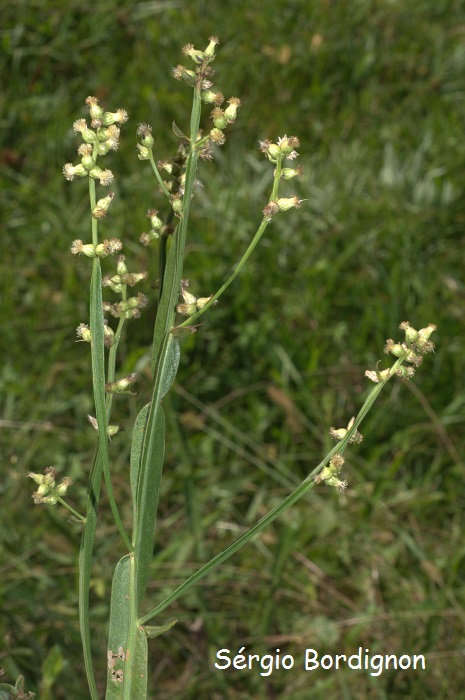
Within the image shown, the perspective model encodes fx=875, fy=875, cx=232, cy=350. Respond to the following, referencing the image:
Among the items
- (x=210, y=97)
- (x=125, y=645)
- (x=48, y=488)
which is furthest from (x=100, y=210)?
(x=125, y=645)

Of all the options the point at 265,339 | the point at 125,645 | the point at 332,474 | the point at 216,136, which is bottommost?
the point at 125,645

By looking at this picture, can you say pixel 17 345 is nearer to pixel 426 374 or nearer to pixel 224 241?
pixel 224 241

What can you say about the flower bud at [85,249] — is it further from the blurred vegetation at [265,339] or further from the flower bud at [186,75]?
the blurred vegetation at [265,339]

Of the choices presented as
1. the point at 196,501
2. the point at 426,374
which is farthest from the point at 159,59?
the point at 196,501

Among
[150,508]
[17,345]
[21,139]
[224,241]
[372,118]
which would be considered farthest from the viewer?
[372,118]

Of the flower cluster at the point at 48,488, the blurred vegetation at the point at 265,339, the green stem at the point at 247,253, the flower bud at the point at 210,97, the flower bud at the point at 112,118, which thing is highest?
the blurred vegetation at the point at 265,339

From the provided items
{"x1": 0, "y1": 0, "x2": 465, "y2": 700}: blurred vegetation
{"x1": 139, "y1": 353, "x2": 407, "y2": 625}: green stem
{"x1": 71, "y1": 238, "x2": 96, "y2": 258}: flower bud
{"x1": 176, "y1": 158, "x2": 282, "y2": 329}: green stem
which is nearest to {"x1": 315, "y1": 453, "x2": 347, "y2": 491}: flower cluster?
{"x1": 139, "y1": 353, "x2": 407, "y2": 625}: green stem

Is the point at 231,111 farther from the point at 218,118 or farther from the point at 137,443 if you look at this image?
the point at 137,443

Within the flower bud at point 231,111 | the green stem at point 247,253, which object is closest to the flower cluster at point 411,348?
the green stem at point 247,253
